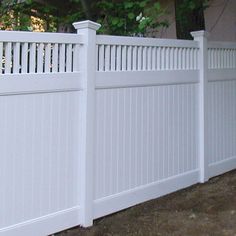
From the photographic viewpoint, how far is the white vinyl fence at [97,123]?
3998mm

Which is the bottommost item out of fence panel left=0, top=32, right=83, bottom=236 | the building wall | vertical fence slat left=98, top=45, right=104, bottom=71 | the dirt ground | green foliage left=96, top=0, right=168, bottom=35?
the dirt ground

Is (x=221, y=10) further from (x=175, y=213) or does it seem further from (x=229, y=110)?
(x=175, y=213)

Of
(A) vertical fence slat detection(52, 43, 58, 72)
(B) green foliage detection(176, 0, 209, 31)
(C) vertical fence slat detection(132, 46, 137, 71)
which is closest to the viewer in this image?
(A) vertical fence slat detection(52, 43, 58, 72)

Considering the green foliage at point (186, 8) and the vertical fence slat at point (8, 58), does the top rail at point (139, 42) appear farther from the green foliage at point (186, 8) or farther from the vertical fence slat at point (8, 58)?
the vertical fence slat at point (8, 58)

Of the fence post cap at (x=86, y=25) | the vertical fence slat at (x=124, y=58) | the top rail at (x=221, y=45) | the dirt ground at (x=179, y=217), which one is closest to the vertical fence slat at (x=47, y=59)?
the fence post cap at (x=86, y=25)

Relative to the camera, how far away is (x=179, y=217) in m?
4.94

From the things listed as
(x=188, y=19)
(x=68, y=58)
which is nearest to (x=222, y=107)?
(x=188, y=19)

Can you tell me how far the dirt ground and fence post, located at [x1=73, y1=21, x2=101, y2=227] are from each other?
305mm

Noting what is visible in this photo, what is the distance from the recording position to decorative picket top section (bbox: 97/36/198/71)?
15.7 feet

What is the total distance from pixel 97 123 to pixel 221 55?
8.56 feet

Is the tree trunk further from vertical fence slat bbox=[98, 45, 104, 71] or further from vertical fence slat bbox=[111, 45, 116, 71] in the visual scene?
vertical fence slat bbox=[98, 45, 104, 71]

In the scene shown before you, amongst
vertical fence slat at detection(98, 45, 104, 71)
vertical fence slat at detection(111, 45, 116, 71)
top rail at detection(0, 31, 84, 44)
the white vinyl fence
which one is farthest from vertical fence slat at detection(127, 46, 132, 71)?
top rail at detection(0, 31, 84, 44)

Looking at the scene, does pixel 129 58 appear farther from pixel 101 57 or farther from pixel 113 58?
pixel 101 57

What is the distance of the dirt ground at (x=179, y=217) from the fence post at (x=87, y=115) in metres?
0.30
